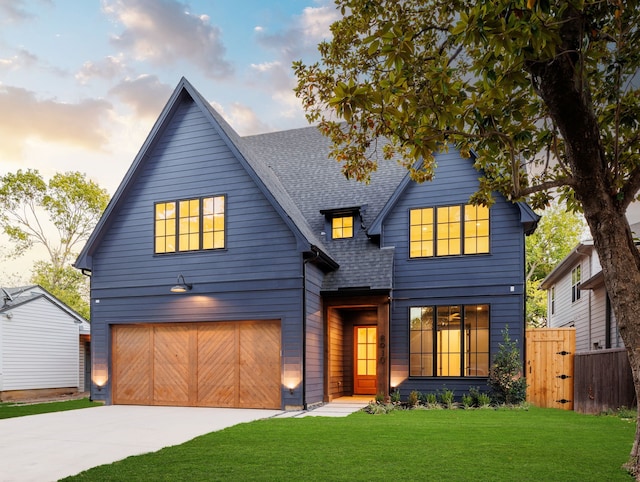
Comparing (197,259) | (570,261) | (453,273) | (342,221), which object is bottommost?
(453,273)

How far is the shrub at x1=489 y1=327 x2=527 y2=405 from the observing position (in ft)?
44.4

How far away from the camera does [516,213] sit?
14.5 metres

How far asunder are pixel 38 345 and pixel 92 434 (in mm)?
13802

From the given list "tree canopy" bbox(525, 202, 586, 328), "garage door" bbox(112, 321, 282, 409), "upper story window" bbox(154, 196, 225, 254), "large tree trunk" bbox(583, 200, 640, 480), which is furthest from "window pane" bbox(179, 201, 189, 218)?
"tree canopy" bbox(525, 202, 586, 328)

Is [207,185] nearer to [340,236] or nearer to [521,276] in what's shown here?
[340,236]

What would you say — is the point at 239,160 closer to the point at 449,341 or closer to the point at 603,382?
→ the point at 449,341

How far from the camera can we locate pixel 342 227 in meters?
16.4

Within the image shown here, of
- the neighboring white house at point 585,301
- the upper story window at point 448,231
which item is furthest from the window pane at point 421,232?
the neighboring white house at point 585,301

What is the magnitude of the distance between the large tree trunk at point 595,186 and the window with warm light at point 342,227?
33.1 ft

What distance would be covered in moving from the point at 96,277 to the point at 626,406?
13.8 m

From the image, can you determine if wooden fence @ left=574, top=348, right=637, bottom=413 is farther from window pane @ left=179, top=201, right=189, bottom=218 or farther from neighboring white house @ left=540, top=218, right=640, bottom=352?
window pane @ left=179, top=201, right=189, bottom=218

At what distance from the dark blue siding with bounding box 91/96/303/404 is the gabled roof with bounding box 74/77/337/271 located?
0.64 ft

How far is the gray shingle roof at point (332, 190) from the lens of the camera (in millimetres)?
15203

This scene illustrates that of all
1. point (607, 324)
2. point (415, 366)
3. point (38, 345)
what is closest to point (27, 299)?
point (38, 345)
